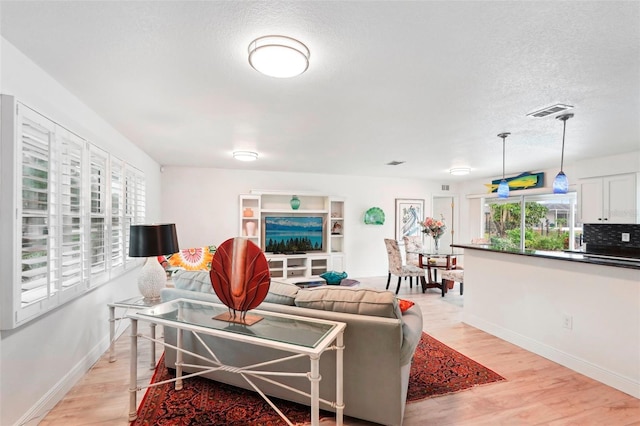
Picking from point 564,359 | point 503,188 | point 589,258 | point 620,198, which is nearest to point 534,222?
point 620,198

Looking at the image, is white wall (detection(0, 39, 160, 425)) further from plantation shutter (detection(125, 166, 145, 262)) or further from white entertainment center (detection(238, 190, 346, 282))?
white entertainment center (detection(238, 190, 346, 282))

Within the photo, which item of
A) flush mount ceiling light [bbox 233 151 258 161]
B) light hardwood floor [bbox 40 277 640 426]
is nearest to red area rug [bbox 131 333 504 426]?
light hardwood floor [bbox 40 277 640 426]

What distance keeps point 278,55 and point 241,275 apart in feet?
4.30

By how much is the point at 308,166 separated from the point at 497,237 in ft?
14.9

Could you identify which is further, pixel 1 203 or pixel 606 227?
pixel 606 227

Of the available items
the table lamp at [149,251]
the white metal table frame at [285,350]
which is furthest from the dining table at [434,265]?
the table lamp at [149,251]

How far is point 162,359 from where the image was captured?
2.85 m

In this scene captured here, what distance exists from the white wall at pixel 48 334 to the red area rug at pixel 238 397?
0.62 m

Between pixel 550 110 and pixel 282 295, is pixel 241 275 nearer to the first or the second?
pixel 282 295

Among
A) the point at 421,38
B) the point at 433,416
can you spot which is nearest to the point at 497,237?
the point at 433,416

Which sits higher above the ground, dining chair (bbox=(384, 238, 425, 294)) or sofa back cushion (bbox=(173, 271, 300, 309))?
sofa back cushion (bbox=(173, 271, 300, 309))

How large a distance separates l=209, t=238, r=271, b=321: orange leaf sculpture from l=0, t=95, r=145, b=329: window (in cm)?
109

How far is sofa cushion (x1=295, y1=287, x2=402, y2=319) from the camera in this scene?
1.96 m

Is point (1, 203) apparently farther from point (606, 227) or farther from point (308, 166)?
point (606, 227)
